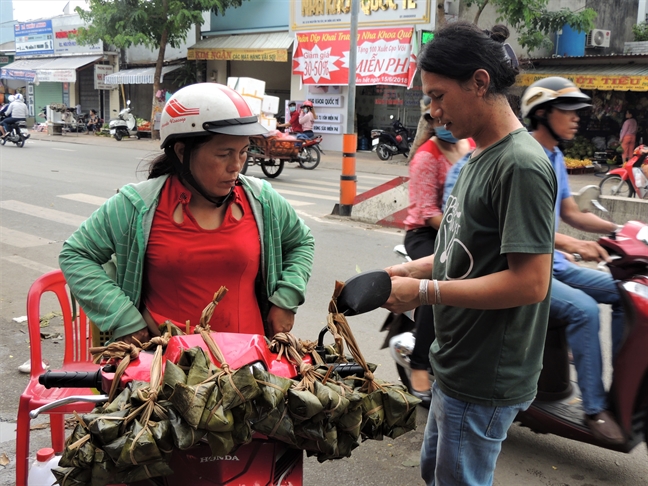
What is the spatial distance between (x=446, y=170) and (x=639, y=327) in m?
1.26

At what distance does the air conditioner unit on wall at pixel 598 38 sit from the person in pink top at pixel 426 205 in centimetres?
2054

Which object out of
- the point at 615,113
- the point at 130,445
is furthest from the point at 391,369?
the point at 615,113

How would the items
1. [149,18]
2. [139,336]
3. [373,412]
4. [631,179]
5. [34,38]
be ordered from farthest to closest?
[34,38], [149,18], [631,179], [139,336], [373,412]

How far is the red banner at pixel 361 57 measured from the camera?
757 inches

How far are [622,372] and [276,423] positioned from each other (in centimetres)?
200

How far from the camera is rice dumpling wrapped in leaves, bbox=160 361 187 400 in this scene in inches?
56.1

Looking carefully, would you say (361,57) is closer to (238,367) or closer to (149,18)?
(149,18)

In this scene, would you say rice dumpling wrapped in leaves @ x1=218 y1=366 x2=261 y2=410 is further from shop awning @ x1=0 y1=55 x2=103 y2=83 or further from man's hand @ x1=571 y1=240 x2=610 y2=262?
shop awning @ x1=0 y1=55 x2=103 y2=83

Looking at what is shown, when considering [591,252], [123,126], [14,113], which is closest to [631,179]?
[591,252]

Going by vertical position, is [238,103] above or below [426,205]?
above

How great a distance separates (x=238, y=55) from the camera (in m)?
23.8

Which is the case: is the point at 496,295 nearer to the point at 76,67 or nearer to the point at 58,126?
the point at 58,126

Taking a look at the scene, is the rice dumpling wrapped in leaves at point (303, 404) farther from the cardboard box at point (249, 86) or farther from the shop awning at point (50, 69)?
the shop awning at point (50, 69)

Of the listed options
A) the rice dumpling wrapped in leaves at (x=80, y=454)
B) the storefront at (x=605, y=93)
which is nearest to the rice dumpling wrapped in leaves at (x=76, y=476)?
the rice dumpling wrapped in leaves at (x=80, y=454)
